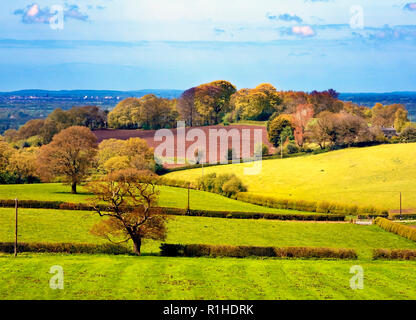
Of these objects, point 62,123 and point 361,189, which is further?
point 62,123

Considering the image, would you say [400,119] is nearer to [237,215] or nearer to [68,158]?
[237,215]

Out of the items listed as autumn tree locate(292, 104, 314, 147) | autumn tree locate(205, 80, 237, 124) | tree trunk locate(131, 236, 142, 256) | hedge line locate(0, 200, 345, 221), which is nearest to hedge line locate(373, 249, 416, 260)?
tree trunk locate(131, 236, 142, 256)

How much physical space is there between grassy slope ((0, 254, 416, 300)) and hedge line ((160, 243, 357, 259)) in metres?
2.01

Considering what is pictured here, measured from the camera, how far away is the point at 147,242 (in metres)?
44.9

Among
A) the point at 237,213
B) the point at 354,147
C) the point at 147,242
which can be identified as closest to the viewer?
the point at 147,242

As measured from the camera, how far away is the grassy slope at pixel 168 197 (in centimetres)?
6338

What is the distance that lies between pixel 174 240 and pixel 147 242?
9.62ft

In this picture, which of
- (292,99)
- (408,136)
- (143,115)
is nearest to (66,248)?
(408,136)

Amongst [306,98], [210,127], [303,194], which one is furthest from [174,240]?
[306,98]

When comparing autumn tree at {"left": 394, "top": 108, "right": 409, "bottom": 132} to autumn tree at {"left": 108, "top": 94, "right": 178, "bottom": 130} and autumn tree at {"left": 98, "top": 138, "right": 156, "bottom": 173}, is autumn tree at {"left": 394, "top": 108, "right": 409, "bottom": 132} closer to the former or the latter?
autumn tree at {"left": 108, "top": 94, "right": 178, "bottom": 130}

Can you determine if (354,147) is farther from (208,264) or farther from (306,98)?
(208,264)

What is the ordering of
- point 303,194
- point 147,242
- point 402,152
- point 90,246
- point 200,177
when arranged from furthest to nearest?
1. point 402,152
2. point 200,177
3. point 303,194
4. point 147,242
5. point 90,246

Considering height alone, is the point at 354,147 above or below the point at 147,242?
above

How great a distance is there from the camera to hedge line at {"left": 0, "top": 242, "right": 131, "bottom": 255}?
39156 millimetres
